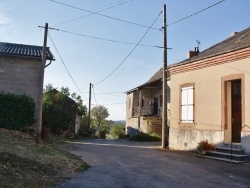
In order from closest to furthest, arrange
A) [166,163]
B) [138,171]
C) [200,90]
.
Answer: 1. [138,171]
2. [166,163]
3. [200,90]

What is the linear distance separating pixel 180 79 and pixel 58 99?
13.7m

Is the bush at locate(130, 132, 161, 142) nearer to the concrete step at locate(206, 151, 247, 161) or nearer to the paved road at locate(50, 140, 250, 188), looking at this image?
the concrete step at locate(206, 151, 247, 161)

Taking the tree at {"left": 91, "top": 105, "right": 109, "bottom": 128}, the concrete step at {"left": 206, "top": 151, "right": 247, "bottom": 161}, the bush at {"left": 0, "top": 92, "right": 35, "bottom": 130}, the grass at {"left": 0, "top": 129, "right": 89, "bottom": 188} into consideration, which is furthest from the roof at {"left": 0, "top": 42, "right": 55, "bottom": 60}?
the tree at {"left": 91, "top": 105, "right": 109, "bottom": 128}

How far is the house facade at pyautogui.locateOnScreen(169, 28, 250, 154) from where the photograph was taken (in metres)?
15.7

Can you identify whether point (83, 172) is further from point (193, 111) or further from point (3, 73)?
point (3, 73)

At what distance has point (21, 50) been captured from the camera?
74.4 feet

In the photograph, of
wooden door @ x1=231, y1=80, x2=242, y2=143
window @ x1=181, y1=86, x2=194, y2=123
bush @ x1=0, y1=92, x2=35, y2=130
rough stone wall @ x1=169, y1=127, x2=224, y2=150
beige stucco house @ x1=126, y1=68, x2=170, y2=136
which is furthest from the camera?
beige stucco house @ x1=126, y1=68, x2=170, y2=136

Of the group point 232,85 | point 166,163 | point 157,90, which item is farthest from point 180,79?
point 157,90

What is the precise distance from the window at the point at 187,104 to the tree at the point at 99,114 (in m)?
58.0

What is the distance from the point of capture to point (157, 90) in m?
37.4

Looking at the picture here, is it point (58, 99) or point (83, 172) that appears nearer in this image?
point (83, 172)

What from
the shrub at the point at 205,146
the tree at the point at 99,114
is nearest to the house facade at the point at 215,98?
the shrub at the point at 205,146

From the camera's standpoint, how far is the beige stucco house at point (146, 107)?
32.6 metres

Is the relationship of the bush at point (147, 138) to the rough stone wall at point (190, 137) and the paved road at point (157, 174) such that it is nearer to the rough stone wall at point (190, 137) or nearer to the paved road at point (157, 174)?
the rough stone wall at point (190, 137)
